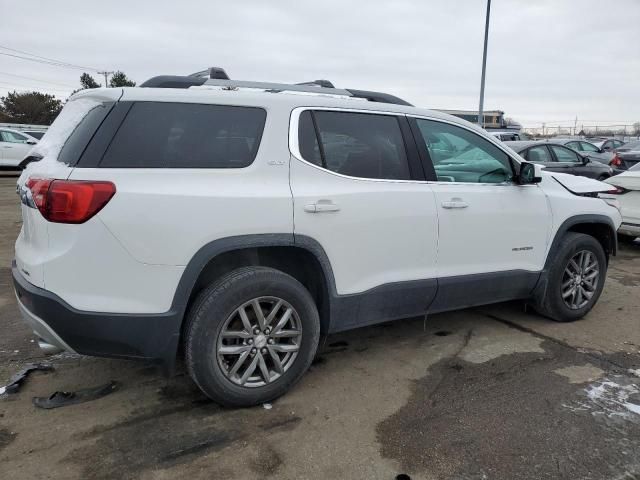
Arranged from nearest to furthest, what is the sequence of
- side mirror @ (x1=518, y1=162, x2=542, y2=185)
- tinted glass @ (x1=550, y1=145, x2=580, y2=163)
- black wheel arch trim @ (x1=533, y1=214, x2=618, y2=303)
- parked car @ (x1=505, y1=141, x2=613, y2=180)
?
side mirror @ (x1=518, y1=162, x2=542, y2=185) < black wheel arch trim @ (x1=533, y1=214, x2=618, y2=303) < parked car @ (x1=505, y1=141, x2=613, y2=180) < tinted glass @ (x1=550, y1=145, x2=580, y2=163)

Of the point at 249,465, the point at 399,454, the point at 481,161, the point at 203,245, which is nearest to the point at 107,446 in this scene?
the point at 249,465

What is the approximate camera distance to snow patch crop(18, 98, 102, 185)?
113 inches

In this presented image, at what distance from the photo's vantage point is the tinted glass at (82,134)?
276 centimetres

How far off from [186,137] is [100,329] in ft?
3.65

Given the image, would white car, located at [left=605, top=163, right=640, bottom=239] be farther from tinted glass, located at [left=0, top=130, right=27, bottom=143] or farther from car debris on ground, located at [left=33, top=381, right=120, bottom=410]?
tinted glass, located at [left=0, top=130, right=27, bottom=143]

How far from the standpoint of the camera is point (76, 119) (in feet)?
9.86

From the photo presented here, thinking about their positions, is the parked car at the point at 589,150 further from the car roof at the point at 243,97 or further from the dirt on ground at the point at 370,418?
the car roof at the point at 243,97

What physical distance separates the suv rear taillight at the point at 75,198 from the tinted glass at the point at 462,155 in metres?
2.23

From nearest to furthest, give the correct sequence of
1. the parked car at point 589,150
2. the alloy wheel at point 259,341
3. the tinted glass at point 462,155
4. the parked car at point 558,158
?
the alloy wheel at point 259,341
the tinted glass at point 462,155
the parked car at point 558,158
the parked car at point 589,150

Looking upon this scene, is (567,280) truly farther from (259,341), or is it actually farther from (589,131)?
(589,131)

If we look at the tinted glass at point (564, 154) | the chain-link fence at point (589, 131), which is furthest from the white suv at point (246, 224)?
the chain-link fence at point (589, 131)

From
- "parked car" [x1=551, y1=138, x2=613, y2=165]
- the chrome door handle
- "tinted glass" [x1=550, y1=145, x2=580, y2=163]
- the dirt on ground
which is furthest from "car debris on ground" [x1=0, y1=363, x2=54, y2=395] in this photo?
"parked car" [x1=551, y1=138, x2=613, y2=165]

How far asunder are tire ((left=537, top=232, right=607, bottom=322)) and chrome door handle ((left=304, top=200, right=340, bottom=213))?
90.5 inches

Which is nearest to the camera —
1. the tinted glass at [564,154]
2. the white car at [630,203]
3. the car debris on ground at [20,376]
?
the car debris on ground at [20,376]
